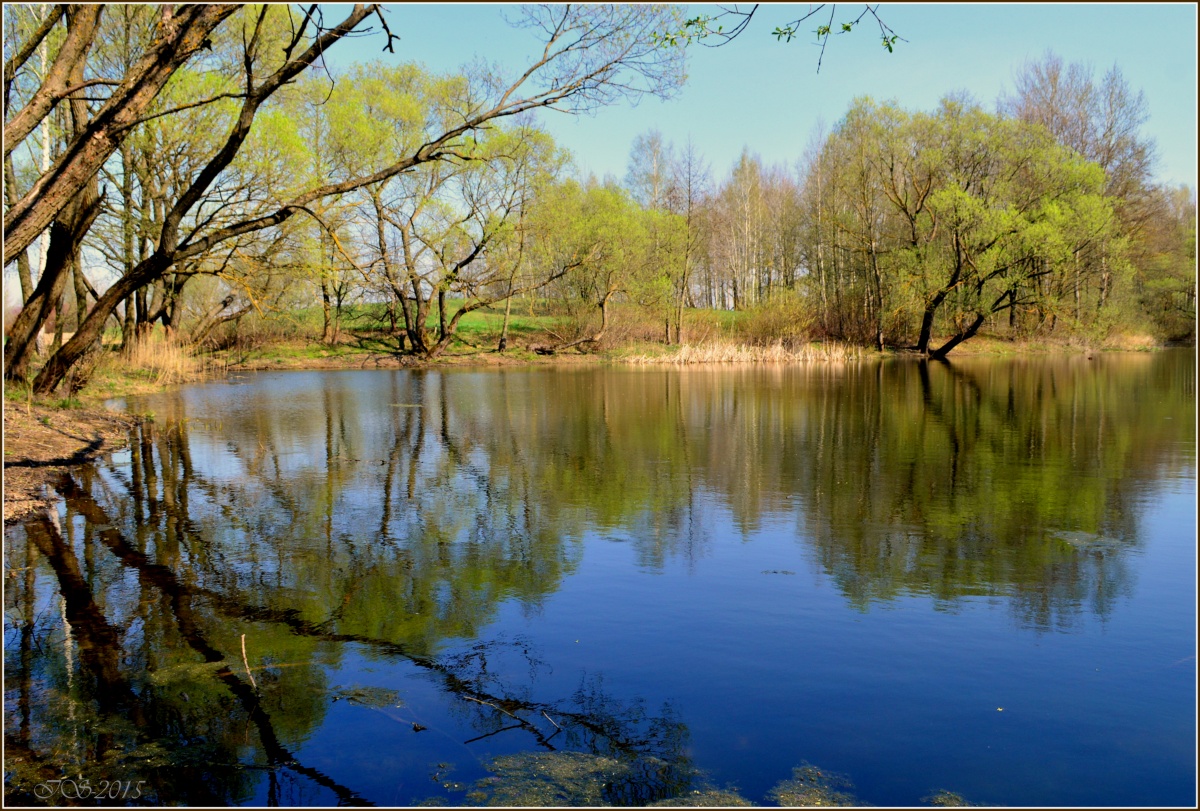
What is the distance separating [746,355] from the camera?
34938 mm

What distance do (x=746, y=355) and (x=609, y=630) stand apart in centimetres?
3081

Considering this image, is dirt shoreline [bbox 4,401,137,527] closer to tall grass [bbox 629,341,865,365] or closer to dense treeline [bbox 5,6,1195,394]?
dense treeline [bbox 5,6,1195,394]

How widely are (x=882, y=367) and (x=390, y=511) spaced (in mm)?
26530

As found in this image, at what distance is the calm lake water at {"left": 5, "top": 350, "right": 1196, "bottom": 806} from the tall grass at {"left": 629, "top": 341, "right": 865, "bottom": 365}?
2393 centimetres

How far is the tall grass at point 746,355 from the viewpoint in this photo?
34.7 meters

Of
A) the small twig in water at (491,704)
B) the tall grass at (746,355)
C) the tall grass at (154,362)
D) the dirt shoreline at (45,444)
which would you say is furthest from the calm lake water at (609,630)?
the tall grass at (746,355)

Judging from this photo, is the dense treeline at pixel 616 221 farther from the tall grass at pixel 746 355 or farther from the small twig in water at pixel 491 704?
the small twig in water at pixel 491 704

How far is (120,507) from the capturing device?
793cm

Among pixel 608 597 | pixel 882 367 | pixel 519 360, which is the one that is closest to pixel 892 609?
pixel 608 597

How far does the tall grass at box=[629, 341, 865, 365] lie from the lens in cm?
3472

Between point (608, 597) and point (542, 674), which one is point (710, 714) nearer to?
point (542, 674)

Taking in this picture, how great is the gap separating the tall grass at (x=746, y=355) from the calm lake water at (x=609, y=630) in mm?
23931

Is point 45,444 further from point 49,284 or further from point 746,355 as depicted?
point 746,355

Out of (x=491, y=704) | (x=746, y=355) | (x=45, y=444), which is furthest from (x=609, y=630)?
(x=746, y=355)
